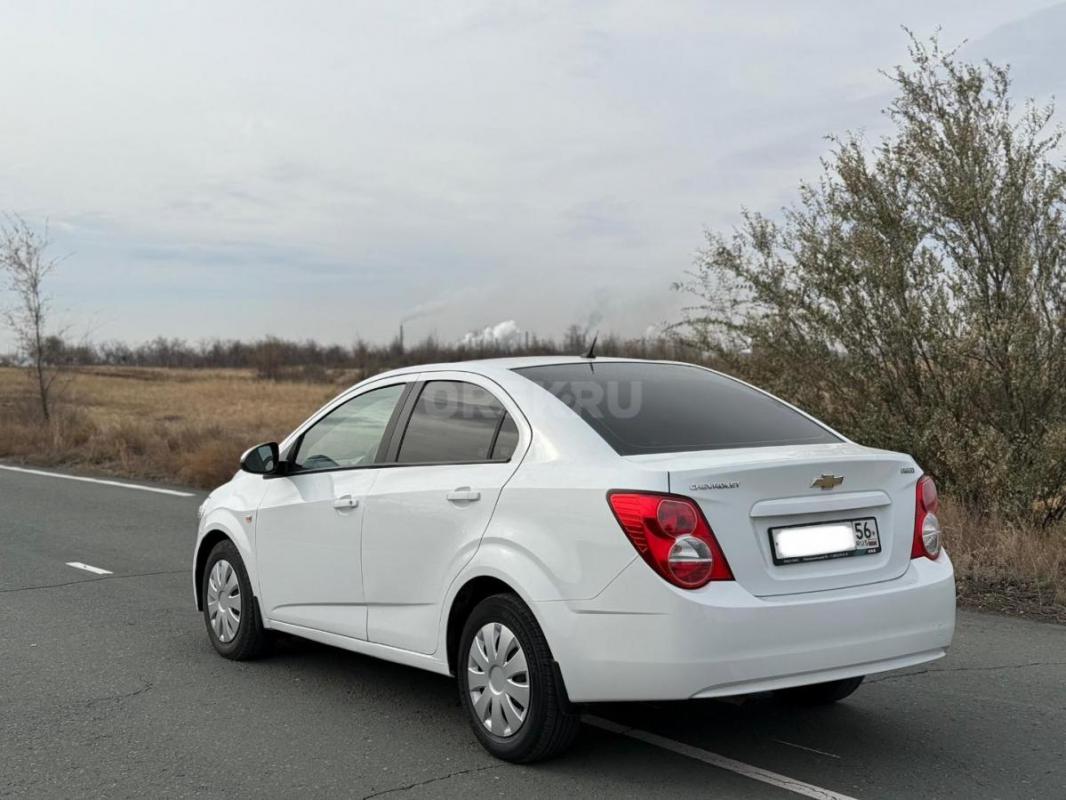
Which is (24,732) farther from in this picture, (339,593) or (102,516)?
(102,516)

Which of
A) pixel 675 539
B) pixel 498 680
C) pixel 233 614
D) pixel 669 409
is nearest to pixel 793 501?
pixel 675 539

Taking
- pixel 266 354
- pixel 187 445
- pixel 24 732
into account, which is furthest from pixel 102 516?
pixel 266 354

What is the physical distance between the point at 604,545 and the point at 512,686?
0.75 meters

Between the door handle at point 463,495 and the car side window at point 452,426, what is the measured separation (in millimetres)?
170

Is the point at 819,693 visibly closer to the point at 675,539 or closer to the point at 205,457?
the point at 675,539

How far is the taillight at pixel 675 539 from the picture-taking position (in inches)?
159

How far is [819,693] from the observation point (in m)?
5.32

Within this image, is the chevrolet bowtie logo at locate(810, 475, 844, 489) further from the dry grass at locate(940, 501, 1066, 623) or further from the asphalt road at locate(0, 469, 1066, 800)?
the dry grass at locate(940, 501, 1066, 623)

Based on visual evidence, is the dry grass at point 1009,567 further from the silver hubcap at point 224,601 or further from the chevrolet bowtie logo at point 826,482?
the silver hubcap at point 224,601

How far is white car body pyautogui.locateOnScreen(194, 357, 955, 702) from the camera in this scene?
4.05 metres

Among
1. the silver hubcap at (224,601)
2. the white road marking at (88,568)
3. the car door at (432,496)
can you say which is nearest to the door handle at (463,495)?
the car door at (432,496)

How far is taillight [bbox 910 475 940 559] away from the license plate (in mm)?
256

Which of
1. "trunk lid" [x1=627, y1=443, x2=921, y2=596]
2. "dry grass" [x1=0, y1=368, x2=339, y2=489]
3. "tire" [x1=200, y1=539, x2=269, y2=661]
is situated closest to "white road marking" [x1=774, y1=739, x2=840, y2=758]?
"trunk lid" [x1=627, y1=443, x2=921, y2=596]

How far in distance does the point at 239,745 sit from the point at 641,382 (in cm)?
233
